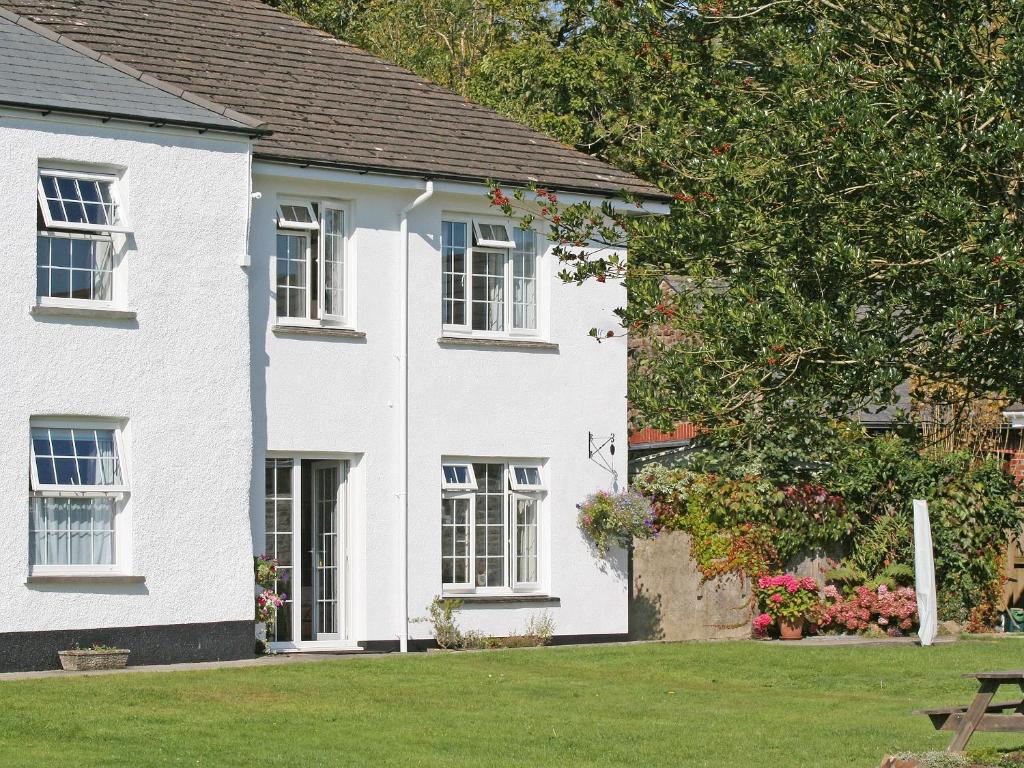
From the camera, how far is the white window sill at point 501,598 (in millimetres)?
23172

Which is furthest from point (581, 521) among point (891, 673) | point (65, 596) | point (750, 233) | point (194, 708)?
point (750, 233)

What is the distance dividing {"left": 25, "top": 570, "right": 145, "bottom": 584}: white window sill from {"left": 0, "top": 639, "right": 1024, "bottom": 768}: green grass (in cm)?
170

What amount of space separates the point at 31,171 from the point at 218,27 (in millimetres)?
5447

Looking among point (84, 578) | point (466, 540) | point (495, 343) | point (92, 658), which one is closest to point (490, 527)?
point (466, 540)

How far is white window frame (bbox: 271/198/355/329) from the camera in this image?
22.4 metres

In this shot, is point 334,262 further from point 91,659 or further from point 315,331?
point 91,659

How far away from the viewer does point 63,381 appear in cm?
2033

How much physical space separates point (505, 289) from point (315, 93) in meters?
3.51

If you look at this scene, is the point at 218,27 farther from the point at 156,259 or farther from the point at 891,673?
the point at 891,673

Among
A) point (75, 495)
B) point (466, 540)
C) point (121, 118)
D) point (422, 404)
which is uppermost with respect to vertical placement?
point (121, 118)

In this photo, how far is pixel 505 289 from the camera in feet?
79.0

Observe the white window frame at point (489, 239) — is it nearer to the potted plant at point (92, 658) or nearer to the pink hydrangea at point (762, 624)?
the pink hydrangea at point (762, 624)

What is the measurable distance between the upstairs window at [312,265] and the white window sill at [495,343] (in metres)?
1.36

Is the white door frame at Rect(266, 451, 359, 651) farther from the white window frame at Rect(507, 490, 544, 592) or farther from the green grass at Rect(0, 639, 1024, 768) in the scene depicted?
the white window frame at Rect(507, 490, 544, 592)
